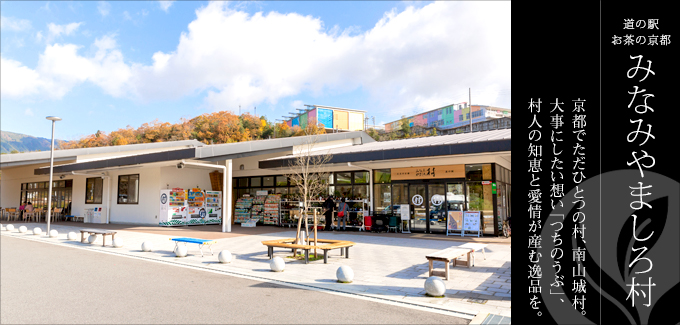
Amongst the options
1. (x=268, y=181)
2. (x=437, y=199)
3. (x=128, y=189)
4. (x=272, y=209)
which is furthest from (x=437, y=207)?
(x=128, y=189)

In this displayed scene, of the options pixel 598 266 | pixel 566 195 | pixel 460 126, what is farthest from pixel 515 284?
pixel 460 126

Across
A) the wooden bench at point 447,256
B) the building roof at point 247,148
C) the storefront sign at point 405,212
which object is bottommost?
the wooden bench at point 447,256

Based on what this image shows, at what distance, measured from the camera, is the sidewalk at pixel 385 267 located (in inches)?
233

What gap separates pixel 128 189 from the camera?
2114cm

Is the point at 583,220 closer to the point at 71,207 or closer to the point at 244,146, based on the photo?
the point at 244,146

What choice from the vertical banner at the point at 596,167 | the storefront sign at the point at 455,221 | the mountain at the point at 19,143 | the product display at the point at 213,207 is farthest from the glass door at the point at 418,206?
the mountain at the point at 19,143

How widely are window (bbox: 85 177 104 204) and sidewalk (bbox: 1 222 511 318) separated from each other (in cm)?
890

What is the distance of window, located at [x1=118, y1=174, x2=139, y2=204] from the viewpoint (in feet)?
68.0

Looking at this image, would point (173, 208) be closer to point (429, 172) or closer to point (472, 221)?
point (429, 172)

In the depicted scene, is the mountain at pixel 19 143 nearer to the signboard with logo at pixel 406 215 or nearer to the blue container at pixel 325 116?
the signboard with logo at pixel 406 215

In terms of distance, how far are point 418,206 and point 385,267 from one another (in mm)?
7654

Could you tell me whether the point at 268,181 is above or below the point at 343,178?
below

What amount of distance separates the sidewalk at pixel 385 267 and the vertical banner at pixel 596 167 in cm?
319

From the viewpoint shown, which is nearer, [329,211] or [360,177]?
[329,211]
